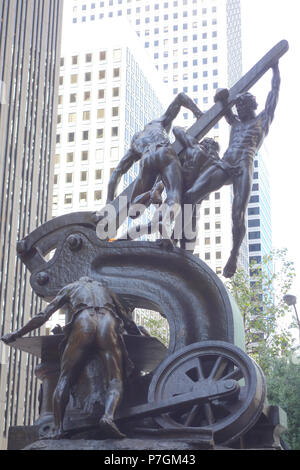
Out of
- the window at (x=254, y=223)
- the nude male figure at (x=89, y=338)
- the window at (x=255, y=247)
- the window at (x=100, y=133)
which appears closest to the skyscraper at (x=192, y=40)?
the window at (x=254, y=223)

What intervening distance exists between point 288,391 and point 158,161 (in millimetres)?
15088

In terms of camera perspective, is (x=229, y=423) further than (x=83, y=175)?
No

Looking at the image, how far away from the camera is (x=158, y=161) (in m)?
10.0

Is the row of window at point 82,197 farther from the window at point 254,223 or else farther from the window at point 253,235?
the window at point 253,235

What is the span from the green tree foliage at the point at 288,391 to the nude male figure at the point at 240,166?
1308 cm

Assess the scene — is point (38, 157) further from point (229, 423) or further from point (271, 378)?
point (229, 423)

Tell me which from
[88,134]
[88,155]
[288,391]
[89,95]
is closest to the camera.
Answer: [288,391]

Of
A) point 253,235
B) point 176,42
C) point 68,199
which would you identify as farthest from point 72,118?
point 176,42

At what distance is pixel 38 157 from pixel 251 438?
5450 centimetres

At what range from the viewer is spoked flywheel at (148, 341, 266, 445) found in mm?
7539

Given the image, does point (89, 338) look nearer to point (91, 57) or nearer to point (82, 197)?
point (82, 197)

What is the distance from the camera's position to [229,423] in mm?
7520

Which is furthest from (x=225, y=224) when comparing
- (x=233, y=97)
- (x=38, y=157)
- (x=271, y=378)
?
(x=233, y=97)
